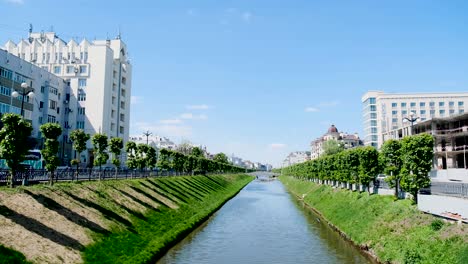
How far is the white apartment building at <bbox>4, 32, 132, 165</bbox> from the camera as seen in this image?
99.3 metres

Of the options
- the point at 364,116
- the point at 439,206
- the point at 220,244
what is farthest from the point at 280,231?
the point at 364,116

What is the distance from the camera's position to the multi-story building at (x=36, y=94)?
72.4 metres

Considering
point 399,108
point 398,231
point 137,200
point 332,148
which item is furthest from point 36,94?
point 399,108

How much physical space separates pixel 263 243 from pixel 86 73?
8037cm

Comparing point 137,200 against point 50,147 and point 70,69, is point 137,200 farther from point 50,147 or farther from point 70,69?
point 70,69

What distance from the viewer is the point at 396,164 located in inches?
1646

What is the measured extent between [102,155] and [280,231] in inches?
1040

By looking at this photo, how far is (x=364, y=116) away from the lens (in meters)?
177

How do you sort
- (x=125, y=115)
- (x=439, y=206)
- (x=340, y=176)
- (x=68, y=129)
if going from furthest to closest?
(x=125, y=115), (x=68, y=129), (x=340, y=176), (x=439, y=206)

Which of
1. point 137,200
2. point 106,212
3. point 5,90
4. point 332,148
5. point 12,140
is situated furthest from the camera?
point 332,148

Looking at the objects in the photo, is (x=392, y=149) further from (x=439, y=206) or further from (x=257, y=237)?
(x=257, y=237)

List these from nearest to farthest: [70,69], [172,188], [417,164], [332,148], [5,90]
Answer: [417,164] < [172,188] < [5,90] < [70,69] < [332,148]

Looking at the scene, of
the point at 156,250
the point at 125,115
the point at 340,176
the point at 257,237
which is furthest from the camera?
the point at 125,115

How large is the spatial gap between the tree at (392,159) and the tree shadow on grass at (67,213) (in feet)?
95.1
